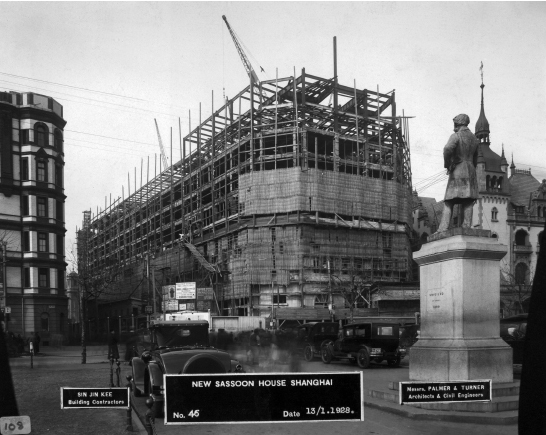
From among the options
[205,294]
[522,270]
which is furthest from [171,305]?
[522,270]

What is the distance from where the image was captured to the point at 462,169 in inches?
405

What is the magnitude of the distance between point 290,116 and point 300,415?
156 ft

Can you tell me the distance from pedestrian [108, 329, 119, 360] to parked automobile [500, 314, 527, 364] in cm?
935

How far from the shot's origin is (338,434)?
7.52 m

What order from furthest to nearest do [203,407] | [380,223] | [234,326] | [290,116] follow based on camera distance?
[290,116] < [380,223] < [234,326] < [203,407]

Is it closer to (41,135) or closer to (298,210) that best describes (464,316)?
(41,135)

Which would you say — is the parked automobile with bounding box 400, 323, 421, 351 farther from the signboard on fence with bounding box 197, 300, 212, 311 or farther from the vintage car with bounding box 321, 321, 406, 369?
the signboard on fence with bounding box 197, 300, 212, 311

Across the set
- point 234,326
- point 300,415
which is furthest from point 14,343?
point 234,326

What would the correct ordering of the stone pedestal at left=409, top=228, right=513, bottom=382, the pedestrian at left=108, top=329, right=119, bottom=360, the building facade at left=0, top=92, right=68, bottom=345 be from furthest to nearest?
the pedestrian at left=108, top=329, right=119, bottom=360
the stone pedestal at left=409, top=228, right=513, bottom=382
the building facade at left=0, top=92, right=68, bottom=345

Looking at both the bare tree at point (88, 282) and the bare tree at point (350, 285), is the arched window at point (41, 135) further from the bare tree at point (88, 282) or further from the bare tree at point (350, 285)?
the bare tree at point (350, 285)

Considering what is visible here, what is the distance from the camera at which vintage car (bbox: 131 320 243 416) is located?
838cm

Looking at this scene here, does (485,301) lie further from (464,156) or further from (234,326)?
(234,326)

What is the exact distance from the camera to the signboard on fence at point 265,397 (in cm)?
563
